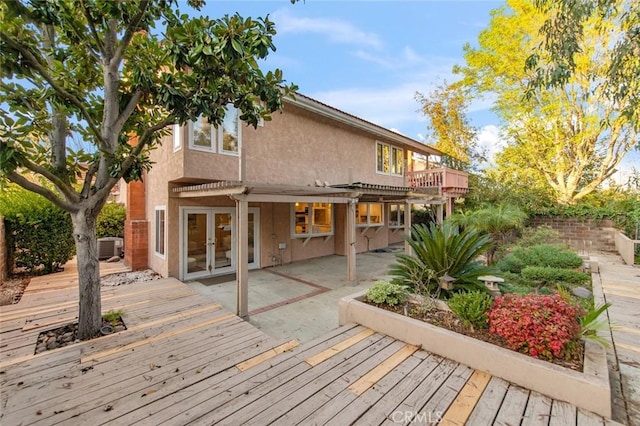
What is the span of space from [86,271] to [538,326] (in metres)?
5.88

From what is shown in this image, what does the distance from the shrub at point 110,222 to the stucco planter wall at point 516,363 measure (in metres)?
12.9

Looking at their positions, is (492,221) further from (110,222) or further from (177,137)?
(110,222)

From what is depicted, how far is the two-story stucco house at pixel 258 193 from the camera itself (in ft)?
23.8

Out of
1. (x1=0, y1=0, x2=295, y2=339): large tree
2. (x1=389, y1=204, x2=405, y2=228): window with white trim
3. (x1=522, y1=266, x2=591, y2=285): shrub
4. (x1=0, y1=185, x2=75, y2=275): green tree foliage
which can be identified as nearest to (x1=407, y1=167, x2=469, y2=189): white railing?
(x1=389, y1=204, x2=405, y2=228): window with white trim

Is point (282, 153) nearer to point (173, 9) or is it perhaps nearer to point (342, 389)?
point (173, 9)

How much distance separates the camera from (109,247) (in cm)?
1098

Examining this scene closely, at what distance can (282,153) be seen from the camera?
9.50 meters

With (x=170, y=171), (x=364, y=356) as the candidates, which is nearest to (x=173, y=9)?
(x=170, y=171)

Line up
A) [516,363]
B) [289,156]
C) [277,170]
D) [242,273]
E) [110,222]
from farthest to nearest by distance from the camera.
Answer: [110,222]
[289,156]
[277,170]
[242,273]
[516,363]

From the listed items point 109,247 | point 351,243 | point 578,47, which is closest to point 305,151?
point 351,243

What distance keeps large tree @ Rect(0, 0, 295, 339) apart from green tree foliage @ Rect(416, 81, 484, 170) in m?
18.1

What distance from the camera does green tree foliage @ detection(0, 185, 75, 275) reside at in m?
7.57

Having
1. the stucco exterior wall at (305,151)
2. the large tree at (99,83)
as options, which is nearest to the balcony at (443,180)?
the stucco exterior wall at (305,151)

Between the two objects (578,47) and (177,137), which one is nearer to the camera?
(578,47)
